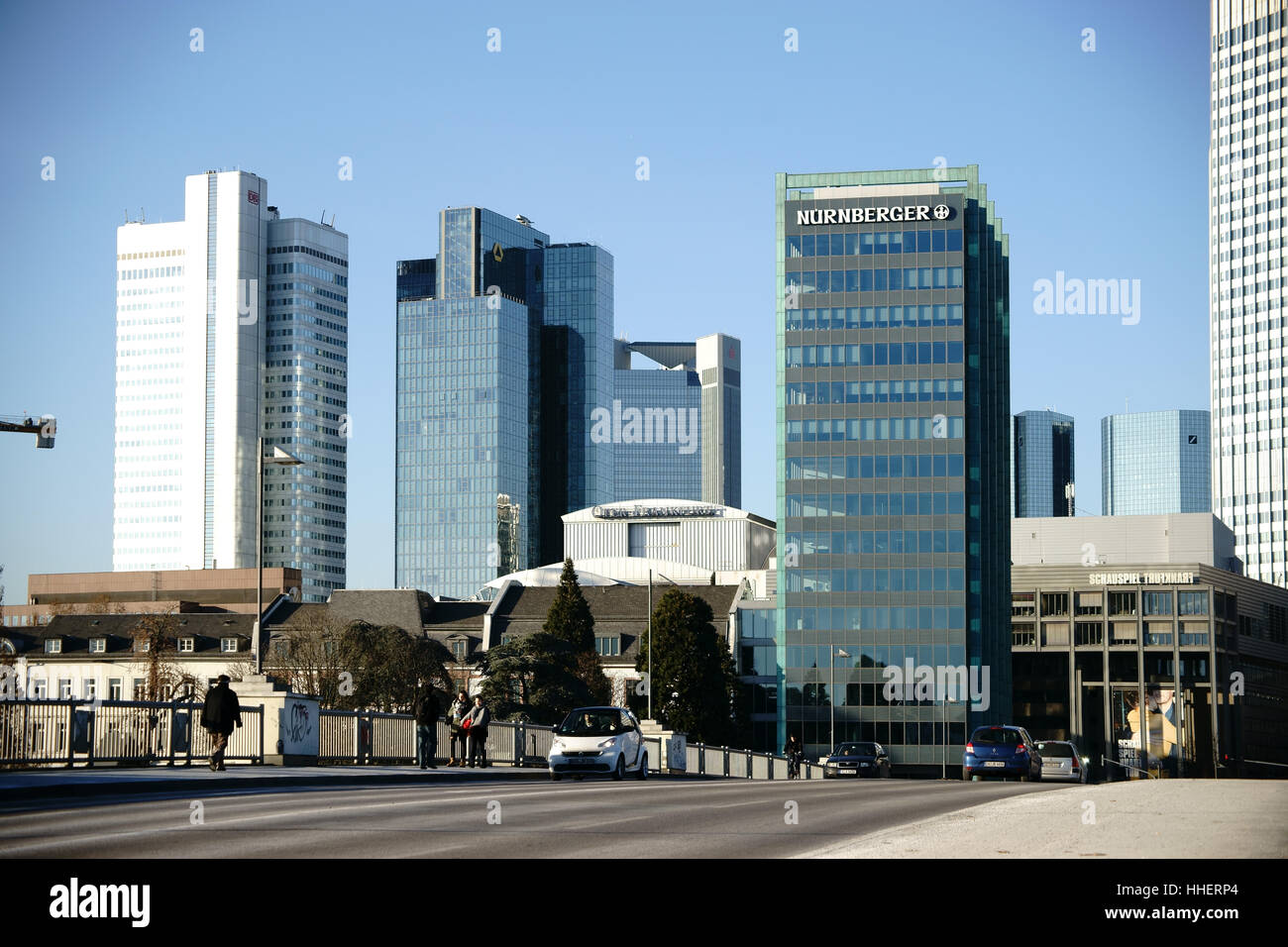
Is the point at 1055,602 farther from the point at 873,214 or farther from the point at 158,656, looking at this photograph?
the point at 158,656

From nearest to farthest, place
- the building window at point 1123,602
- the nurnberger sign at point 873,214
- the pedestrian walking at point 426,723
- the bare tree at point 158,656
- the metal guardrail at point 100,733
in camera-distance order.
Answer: the metal guardrail at point 100,733, the pedestrian walking at point 426,723, the bare tree at point 158,656, the nurnberger sign at point 873,214, the building window at point 1123,602

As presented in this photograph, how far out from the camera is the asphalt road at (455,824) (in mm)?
16734

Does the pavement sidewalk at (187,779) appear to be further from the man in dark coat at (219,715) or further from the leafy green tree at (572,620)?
the leafy green tree at (572,620)

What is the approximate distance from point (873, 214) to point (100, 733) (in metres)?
105

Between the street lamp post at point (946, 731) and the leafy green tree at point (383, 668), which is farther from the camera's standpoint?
the street lamp post at point (946, 731)

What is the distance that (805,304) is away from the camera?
5241 inches

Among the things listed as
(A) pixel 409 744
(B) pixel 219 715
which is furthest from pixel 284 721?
(A) pixel 409 744

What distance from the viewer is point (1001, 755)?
147 feet

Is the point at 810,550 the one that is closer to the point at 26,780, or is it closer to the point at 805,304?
the point at 805,304

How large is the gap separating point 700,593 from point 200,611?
51.3 meters

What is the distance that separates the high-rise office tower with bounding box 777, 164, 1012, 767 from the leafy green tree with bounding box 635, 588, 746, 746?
20891 millimetres

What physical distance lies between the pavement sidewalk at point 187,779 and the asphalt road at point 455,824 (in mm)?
1254

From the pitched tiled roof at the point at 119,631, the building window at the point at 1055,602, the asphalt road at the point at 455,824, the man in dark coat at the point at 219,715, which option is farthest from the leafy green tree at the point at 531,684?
the building window at the point at 1055,602
